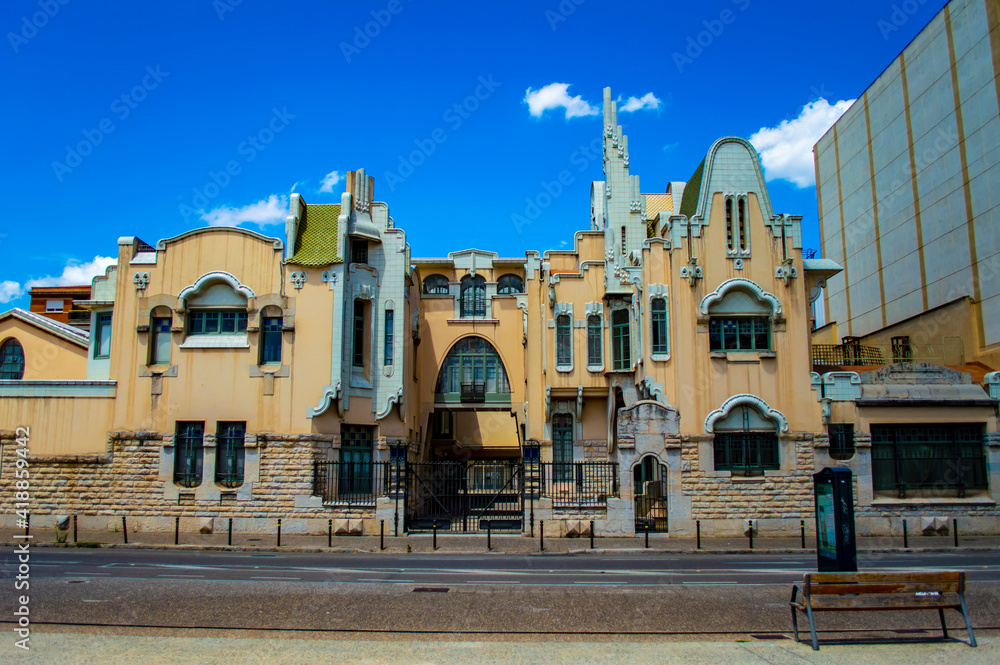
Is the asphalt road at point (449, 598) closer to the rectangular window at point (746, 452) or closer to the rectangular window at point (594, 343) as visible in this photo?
the rectangular window at point (746, 452)

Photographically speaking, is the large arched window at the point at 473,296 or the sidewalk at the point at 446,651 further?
the large arched window at the point at 473,296

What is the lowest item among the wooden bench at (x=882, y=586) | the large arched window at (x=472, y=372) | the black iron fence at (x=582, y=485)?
Result: the wooden bench at (x=882, y=586)

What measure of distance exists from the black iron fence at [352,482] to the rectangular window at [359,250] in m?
8.29

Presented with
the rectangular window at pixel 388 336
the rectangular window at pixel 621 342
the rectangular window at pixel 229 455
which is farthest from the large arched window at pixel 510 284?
the rectangular window at pixel 229 455

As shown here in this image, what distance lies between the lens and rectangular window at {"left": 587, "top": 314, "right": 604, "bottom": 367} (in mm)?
33344

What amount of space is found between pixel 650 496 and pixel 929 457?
9.79 m

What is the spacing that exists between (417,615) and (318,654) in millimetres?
2437

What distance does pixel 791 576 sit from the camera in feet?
54.5

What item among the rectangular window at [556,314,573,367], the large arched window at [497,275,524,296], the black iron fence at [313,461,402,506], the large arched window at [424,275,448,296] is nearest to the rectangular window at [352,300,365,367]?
the black iron fence at [313,461,402,506]

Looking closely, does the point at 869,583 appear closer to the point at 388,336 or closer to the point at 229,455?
the point at 388,336

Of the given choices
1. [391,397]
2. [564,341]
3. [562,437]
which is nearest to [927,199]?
[564,341]

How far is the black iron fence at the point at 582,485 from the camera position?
26.1 meters

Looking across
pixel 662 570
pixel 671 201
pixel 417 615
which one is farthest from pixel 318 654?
pixel 671 201

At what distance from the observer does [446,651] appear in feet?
32.6
